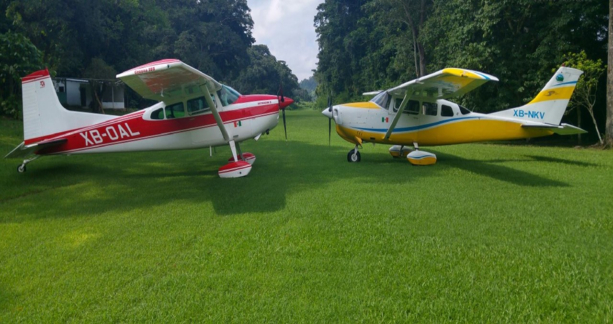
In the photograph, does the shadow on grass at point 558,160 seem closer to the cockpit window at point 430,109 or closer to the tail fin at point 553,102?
the tail fin at point 553,102

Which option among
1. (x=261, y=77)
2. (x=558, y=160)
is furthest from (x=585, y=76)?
(x=261, y=77)

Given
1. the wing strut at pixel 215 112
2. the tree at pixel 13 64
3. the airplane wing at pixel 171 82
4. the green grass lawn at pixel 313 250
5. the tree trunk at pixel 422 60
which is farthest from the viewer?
the tree trunk at pixel 422 60

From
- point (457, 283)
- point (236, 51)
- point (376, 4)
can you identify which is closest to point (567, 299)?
point (457, 283)

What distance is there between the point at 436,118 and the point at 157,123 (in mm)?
7876

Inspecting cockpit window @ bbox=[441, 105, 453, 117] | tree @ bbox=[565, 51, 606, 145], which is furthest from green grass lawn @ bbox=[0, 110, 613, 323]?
tree @ bbox=[565, 51, 606, 145]

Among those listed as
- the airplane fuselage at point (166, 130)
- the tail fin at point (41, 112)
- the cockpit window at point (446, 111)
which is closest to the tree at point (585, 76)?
the cockpit window at point (446, 111)

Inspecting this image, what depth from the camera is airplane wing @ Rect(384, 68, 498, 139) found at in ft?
26.5

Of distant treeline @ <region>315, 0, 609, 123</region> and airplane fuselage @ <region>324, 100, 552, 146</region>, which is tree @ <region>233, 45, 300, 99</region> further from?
airplane fuselage @ <region>324, 100, 552, 146</region>

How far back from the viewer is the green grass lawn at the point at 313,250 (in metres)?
2.89

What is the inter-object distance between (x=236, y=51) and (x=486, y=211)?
48897mm

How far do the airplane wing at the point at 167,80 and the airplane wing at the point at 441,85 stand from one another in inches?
200

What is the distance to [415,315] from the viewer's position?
274 cm

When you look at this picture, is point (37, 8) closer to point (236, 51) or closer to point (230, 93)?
point (230, 93)

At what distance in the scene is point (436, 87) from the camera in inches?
365
